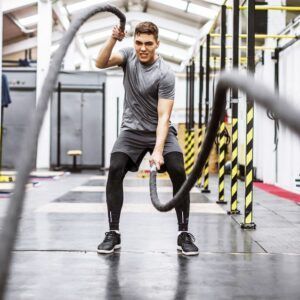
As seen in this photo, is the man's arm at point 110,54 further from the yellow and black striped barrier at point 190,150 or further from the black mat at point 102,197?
the yellow and black striped barrier at point 190,150

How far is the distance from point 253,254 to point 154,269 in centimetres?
72

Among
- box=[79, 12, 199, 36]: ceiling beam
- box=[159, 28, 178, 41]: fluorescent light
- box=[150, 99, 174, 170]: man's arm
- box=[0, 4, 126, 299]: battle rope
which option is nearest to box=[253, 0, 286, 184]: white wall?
box=[150, 99, 174, 170]: man's arm

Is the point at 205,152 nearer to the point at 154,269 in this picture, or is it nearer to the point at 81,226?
the point at 154,269

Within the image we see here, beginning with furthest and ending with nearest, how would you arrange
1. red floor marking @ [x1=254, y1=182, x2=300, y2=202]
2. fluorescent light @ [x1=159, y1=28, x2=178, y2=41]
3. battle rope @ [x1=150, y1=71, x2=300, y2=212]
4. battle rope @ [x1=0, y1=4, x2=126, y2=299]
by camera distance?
fluorescent light @ [x1=159, y1=28, x2=178, y2=41] → red floor marking @ [x1=254, y1=182, x2=300, y2=202] → battle rope @ [x1=0, y1=4, x2=126, y2=299] → battle rope @ [x1=150, y1=71, x2=300, y2=212]

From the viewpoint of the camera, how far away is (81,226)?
4.18 m

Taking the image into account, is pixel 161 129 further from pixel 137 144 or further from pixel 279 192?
pixel 279 192

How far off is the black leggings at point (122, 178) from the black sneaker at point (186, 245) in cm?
5

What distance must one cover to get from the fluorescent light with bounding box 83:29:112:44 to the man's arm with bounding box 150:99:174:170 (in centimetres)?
1498

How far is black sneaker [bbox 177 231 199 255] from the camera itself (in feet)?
10.2

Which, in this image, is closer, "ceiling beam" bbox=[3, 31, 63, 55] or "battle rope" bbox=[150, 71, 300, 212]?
"battle rope" bbox=[150, 71, 300, 212]

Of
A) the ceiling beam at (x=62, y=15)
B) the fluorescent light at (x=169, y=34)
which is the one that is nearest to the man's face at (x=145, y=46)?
the ceiling beam at (x=62, y=15)

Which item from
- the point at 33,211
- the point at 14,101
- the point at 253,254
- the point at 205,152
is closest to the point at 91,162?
the point at 14,101

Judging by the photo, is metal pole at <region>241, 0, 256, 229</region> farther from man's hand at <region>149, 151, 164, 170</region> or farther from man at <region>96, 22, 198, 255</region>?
man's hand at <region>149, 151, 164, 170</region>

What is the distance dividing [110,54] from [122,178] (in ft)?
2.38
